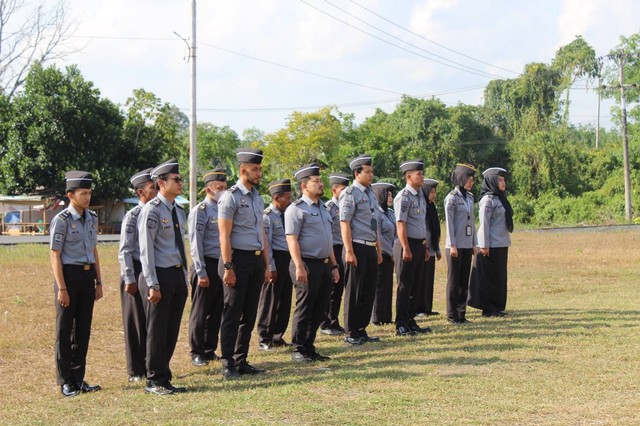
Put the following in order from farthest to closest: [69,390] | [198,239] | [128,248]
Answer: [198,239] < [128,248] < [69,390]

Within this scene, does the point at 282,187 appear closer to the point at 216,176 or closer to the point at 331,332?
the point at 216,176

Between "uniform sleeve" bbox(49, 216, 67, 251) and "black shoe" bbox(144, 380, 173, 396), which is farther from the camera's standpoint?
"uniform sleeve" bbox(49, 216, 67, 251)

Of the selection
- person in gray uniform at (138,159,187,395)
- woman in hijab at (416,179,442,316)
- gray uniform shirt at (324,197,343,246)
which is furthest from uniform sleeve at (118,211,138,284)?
woman in hijab at (416,179,442,316)

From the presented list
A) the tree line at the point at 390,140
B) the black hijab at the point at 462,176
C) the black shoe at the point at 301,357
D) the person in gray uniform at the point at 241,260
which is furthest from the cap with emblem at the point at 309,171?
the tree line at the point at 390,140

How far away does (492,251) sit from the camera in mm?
11000

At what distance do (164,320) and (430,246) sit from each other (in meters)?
4.92

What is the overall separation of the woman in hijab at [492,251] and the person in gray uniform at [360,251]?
251cm

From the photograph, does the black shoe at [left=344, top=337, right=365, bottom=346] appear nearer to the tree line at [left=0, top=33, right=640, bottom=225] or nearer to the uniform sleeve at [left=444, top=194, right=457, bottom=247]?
the uniform sleeve at [left=444, top=194, right=457, bottom=247]

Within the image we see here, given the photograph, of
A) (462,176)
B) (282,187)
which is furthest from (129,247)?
(462,176)

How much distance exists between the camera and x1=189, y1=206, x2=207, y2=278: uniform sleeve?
7.57m

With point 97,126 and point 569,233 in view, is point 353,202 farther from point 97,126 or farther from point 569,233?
point 97,126

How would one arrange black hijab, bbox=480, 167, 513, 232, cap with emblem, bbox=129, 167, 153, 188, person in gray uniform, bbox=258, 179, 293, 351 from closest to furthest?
cap with emblem, bbox=129, 167, 153, 188 → person in gray uniform, bbox=258, 179, 293, 351 → black hijab, bbox=480, 167, 513, 232

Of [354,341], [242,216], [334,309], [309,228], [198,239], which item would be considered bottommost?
[354,341]

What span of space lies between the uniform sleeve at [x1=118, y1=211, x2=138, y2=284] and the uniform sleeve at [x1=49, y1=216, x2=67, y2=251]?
1.54 ft
